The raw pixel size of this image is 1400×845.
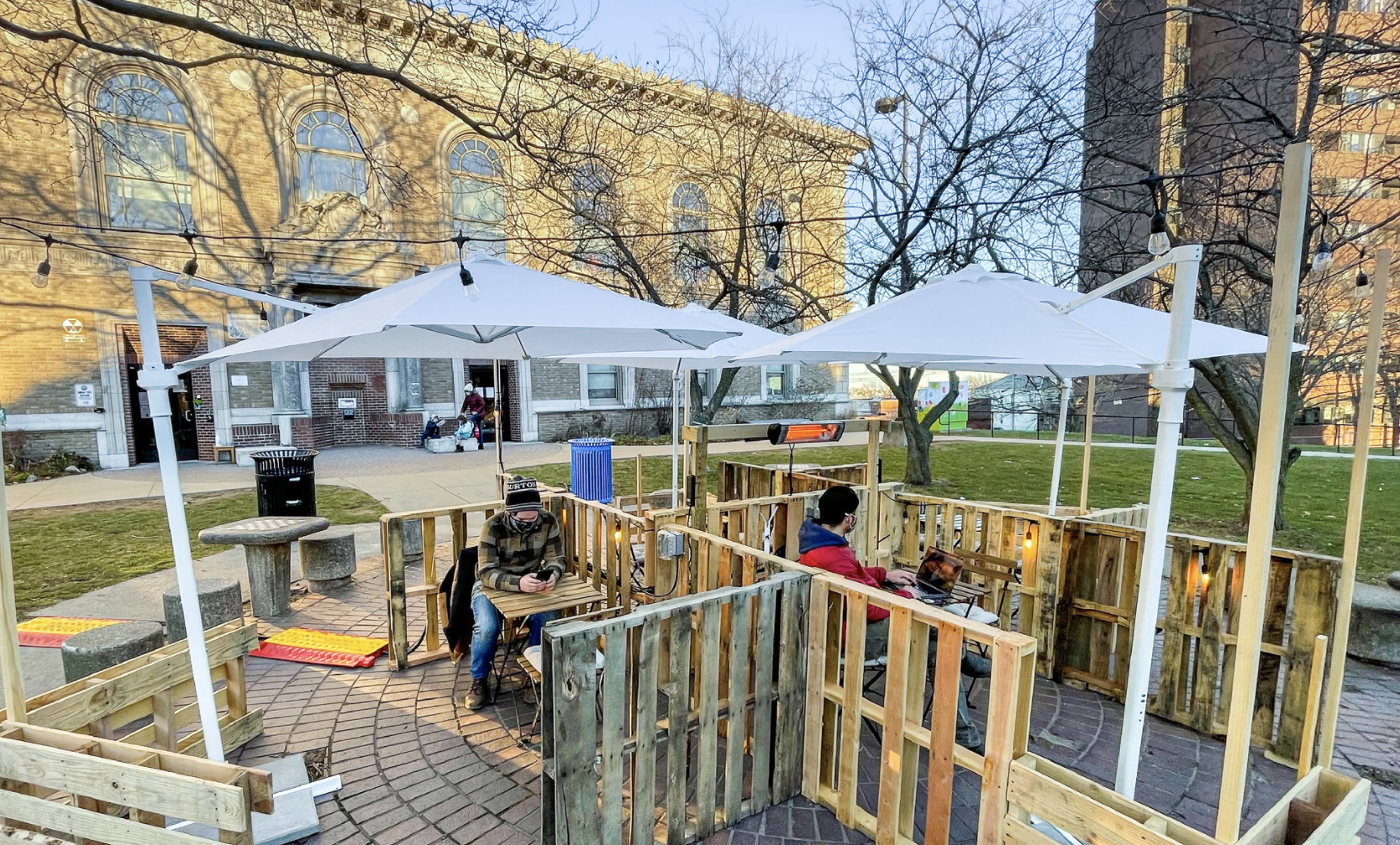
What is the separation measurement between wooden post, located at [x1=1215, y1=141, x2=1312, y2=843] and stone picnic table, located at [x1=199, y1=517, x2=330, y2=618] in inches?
236

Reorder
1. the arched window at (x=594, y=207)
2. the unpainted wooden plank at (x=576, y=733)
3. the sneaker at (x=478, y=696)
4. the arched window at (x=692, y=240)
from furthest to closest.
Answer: the arched window at (x=692, y=240) → the arched window at (x=594, y=207) → the sneaker at (x=478, y=696) → the unpainted wooden plank at (x=576, y=733)

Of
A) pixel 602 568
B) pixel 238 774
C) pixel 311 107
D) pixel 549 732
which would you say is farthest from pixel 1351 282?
pixel 311 107

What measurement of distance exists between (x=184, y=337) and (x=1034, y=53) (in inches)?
720

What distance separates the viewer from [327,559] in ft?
19.7

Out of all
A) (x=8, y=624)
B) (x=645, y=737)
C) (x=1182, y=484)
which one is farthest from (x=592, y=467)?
(x=1182, y=484)

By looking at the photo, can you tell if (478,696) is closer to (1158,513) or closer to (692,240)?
(1158,513)

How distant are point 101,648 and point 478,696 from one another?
6.70ft

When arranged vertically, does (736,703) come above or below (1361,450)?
below

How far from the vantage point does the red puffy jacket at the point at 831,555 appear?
3377 mm

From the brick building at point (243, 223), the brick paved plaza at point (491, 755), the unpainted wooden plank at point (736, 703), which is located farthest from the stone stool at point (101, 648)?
the brick building at point (243, 223)

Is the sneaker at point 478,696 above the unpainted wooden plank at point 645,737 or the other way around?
the other way around

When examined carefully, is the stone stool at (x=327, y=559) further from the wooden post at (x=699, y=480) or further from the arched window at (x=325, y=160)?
the arched window at (x=325, y=160)

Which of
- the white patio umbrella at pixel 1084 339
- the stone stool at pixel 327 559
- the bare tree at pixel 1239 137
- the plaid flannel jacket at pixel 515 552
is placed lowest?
the stone stool at pixel 327 559

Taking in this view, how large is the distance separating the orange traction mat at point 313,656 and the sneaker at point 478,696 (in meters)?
1.08
